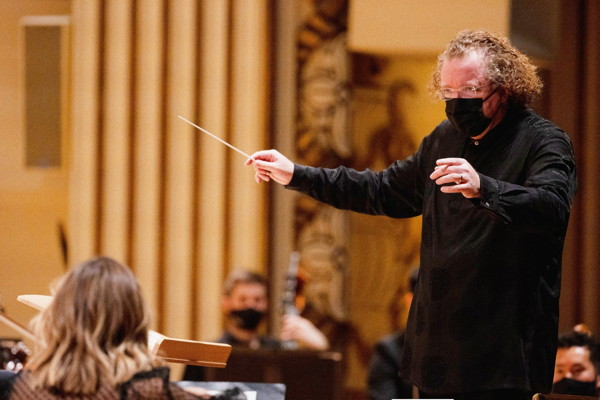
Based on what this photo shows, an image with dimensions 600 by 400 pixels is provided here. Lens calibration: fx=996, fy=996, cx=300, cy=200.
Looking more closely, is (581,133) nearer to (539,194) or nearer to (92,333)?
(539,194)

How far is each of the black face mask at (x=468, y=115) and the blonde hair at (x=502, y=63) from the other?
77 mm

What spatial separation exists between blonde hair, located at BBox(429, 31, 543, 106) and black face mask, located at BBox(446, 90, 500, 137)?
0.08 meters

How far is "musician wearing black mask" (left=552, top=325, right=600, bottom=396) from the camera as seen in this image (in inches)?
125

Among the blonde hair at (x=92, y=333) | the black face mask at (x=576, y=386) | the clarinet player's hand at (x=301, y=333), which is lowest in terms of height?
the clarinet player's hand at (x=301, y=333)

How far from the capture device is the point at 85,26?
17.1 feet

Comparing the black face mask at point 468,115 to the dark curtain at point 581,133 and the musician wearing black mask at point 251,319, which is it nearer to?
the musician wearing black mask at point 251,319

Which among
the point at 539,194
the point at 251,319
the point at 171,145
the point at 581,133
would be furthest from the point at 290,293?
the point at 539,194

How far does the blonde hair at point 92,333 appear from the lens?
6.86 ft

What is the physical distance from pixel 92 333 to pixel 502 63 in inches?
46.8

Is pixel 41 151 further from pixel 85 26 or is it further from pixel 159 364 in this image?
pixel 159 364

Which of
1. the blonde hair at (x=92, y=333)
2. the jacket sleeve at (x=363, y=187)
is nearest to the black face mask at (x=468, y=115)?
the jacket sleeve at (x=363, y=187)

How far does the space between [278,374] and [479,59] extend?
76.0 inches

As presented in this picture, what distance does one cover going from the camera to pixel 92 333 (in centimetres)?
213

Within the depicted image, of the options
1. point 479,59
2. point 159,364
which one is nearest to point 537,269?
point 479,59
